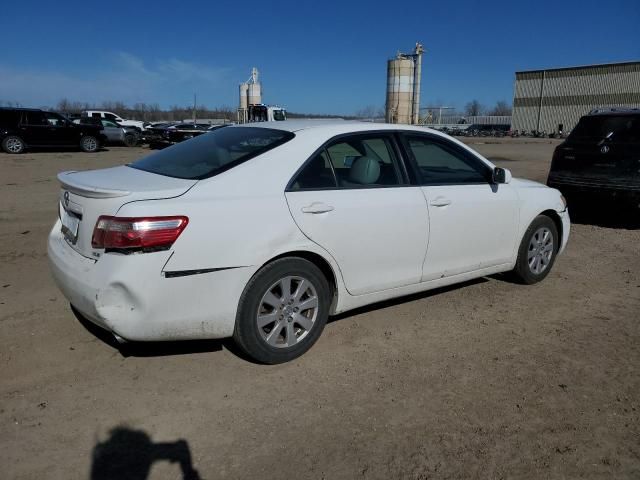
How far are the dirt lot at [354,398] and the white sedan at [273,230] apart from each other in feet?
1.17

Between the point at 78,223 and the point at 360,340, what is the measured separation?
2.11 m

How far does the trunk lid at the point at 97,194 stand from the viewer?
3018 millimetres

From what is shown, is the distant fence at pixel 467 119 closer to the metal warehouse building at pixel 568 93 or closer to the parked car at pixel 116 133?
the metal warehouse building at pixel 568 93

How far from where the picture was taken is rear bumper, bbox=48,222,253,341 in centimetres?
292

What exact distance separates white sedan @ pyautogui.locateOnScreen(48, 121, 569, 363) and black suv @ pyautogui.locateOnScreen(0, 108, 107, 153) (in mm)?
19852

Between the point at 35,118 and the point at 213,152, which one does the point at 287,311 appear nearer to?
the point at 213,152

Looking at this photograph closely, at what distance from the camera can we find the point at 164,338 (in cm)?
312

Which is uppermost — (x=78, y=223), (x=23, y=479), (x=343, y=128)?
(x=343, y=128)

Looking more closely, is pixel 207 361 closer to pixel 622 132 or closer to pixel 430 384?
pixel 430 384

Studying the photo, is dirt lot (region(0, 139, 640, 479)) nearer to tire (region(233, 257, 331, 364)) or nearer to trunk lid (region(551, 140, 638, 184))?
tire (region(233, 257, 331, 364))

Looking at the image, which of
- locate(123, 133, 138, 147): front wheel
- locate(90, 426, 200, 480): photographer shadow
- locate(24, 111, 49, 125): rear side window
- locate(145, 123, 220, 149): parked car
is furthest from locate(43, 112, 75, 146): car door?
locate(90, 426, 200, 480): photographer shadow

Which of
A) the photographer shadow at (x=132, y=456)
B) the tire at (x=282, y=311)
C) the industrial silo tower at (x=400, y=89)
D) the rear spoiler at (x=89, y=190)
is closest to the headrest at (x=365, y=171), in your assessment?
the tire at (x=282, y=311)

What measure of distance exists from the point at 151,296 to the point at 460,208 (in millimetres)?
2529

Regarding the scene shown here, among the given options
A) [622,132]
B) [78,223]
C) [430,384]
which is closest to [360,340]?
[430,384]
